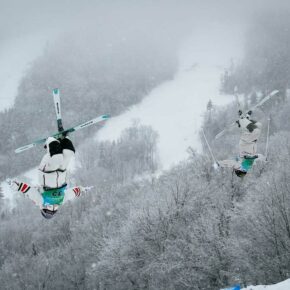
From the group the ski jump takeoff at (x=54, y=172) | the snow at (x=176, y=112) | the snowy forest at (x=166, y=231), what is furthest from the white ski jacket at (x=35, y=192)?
the snow at (x=176, y=112)

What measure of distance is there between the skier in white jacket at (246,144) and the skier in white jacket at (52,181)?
5.90 m

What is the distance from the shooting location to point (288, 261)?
26.2 m

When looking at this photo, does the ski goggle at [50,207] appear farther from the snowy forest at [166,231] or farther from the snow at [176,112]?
the snow at [176,112]

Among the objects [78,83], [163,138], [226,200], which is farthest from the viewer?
[78,83]

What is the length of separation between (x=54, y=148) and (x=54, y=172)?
0.93 metres

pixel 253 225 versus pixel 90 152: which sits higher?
pixel 253 225

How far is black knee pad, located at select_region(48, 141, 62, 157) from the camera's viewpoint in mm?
10141

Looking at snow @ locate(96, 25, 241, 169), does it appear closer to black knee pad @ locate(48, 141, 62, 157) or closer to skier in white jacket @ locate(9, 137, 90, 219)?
skier in white jacket @ locate(9, 137, 90, 219)

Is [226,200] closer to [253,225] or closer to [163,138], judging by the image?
[253,225]

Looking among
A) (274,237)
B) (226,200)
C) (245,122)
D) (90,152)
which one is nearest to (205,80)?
(90,152)

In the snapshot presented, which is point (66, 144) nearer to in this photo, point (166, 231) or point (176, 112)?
point (166, 231)

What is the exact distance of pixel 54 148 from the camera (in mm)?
10164

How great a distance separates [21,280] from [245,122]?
41.0 meters

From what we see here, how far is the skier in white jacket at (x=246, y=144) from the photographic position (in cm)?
1302
